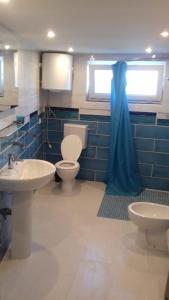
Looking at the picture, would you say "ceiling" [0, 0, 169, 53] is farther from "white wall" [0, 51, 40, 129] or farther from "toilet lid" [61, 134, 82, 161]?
"toilet lid" [61, 134, 82, 161]

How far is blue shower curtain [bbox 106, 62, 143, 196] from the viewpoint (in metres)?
3.86

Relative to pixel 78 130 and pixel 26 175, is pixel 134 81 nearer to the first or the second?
pixel 78 130

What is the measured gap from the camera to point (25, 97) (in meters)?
3.36

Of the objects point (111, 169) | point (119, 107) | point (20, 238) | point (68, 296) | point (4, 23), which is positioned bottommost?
point (68, 296)

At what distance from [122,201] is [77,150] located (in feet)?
3.23

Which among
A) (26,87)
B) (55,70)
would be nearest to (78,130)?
(55,70)

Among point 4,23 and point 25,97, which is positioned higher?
point 4,23

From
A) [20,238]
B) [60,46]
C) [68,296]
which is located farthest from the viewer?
[60,46]

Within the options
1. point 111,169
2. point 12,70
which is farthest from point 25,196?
point 111,169

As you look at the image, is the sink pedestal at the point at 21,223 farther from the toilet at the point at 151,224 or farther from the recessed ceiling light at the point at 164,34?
the recessed ceiling light at the point at 164,34

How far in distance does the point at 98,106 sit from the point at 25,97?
1.21m

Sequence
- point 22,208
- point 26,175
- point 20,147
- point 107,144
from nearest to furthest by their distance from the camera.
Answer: point 22,208 → point 26,175 → point 20,147 → point 107,144

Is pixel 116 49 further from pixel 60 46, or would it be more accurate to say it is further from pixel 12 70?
pixel 12 70

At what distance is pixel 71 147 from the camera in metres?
4.13
